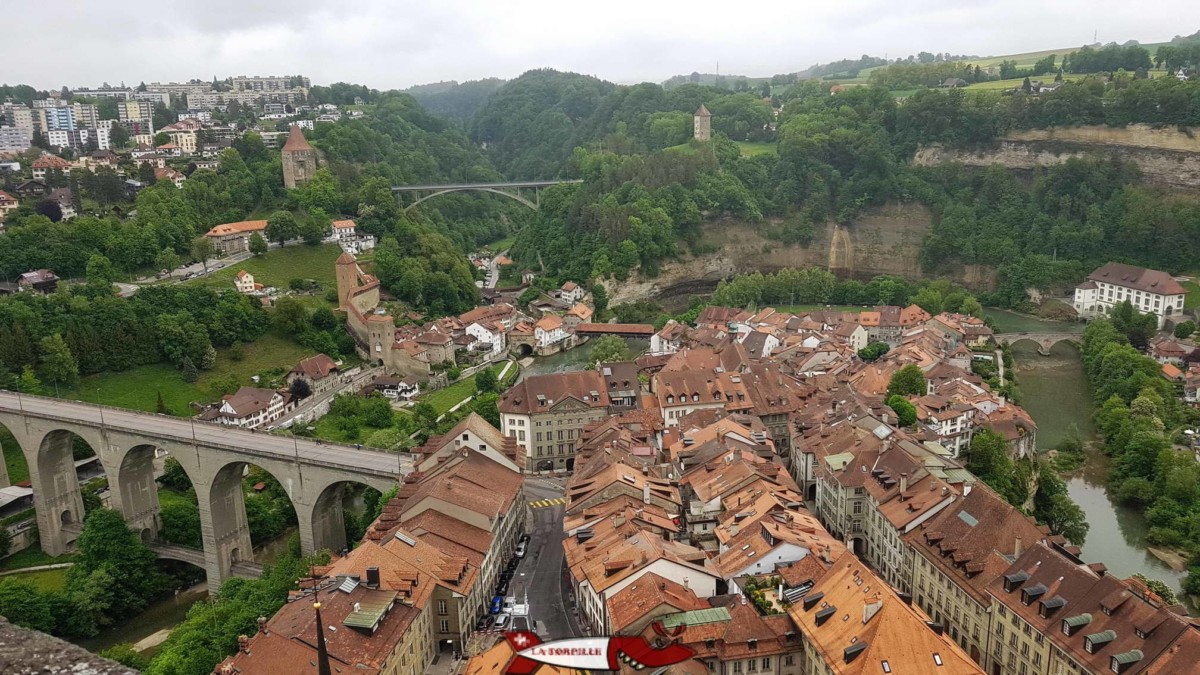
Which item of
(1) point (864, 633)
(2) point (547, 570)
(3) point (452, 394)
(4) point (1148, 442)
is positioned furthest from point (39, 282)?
(4) point (1148, 442)

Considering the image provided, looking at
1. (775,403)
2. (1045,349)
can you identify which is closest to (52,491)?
(775,403)

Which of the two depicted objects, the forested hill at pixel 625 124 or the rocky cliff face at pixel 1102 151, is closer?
the rocky cliff face at pixel 1102 151

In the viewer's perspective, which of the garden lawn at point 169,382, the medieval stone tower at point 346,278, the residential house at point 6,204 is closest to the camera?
the garden lawn at point 169,382

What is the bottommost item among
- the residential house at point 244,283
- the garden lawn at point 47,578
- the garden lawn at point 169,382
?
the garden lawn at point 47,578

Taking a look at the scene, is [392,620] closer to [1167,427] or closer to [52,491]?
[52,491]

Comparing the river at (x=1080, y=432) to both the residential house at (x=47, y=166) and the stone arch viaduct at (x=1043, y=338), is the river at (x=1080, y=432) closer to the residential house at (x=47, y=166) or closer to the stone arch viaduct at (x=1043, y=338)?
the stone arch viaduct at (x=1043, y=338)

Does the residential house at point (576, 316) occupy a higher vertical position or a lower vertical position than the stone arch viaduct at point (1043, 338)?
higher

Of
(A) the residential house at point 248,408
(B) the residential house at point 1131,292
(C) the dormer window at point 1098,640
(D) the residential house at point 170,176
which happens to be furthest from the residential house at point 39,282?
(B) the residential house at point 1131,292
